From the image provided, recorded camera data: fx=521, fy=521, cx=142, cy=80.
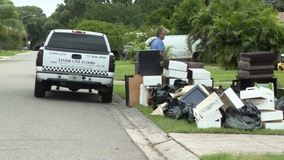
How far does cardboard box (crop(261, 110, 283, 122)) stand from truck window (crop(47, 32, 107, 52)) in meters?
6.11

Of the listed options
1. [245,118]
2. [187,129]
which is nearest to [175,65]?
[245,118]

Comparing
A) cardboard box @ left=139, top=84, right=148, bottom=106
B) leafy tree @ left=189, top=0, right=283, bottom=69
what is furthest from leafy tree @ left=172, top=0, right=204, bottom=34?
cardboard box @ left=139, top=84, right=148, bottom=106

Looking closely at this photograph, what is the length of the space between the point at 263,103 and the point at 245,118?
2.01ft

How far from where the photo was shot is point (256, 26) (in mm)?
26297

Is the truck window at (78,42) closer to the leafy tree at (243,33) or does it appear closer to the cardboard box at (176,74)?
the cardboard box at (176,74)

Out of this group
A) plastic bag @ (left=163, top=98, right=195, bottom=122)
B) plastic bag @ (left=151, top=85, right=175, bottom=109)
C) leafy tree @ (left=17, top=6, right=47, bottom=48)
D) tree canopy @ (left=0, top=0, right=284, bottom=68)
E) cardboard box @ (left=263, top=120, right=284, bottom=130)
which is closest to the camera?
cardboard box @ (left=263, top=120, right=284, bottom=130)

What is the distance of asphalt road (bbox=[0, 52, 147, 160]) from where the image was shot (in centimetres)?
778

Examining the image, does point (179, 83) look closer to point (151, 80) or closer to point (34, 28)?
point (151, 80)

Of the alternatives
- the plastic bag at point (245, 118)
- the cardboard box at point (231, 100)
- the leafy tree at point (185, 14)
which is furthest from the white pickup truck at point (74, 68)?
the leafy tree at point (185, 14)

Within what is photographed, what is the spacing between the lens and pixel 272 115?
10.1 metres

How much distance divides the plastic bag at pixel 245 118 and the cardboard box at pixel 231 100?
0.29 ft

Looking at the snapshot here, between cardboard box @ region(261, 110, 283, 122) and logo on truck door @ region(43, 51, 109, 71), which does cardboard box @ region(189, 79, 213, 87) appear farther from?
cardboard box @ region(261, 110, 283, 122)

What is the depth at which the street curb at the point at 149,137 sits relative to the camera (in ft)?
25.9

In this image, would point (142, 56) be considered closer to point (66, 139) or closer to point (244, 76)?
point (244, 76)
